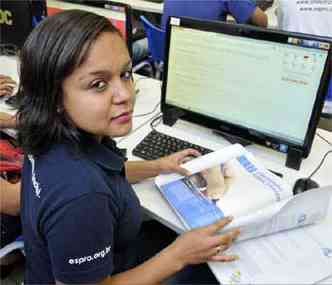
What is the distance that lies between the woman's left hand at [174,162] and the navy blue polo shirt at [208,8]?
123 cm

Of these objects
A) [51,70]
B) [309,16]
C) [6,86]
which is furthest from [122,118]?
[309,16]

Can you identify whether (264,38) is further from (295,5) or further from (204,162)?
(295,5)

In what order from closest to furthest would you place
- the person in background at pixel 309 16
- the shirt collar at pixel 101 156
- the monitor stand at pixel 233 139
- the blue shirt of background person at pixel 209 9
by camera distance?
the shirt collar at pixel 101 156 → the monitor stand at pixel 233 139 → the person in background at pixel 309 16 → the blue shirt of background person at pixel 209 9

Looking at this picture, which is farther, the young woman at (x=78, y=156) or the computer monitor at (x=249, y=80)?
the computer monitor at (x=249, y=80)

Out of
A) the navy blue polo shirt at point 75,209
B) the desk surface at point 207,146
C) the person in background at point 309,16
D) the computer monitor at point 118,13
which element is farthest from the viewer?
the person in background at point 309,16

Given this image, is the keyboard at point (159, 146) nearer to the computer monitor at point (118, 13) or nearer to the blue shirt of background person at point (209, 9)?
the computer monitor at point (118, 13)

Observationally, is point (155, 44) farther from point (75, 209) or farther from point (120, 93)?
point (75, 209)

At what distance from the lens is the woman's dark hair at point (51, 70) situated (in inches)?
27.0

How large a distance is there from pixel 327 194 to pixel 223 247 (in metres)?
0.28

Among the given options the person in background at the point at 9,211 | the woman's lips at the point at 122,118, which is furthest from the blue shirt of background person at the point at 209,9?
the woman's lips at the point at 122,118

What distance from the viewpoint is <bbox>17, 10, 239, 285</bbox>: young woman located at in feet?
2.24

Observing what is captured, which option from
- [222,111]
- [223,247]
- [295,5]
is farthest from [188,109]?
[295,5]

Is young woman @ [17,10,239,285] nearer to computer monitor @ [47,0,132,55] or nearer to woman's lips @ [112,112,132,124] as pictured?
woman's lips @ [112,112,132,124]

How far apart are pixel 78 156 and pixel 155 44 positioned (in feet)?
5.55
